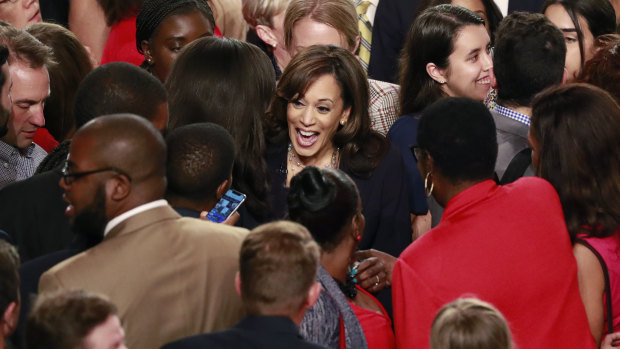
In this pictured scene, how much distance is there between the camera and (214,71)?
4250mm

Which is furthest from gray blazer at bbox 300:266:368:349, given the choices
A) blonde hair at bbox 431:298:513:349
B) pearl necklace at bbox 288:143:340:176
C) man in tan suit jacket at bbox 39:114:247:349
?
pearl necklace at bbox 288:143:340:176

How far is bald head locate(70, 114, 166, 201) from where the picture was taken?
116 inches

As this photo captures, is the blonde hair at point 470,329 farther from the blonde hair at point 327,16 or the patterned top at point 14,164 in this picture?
the blonde hair at point 327,16

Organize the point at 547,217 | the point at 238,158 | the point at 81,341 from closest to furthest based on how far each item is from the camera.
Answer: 1. the point at 81,341
2. the point at 547,217
3. the point at 238,158

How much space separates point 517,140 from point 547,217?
0.96 metres

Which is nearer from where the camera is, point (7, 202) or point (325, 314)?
point (325, 314)

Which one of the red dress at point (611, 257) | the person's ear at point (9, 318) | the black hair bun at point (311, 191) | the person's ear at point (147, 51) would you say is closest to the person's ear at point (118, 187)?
the person's ear at point (9, 318)

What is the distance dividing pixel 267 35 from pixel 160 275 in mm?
3277

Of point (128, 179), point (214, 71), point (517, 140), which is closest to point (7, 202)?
point (128, 179)

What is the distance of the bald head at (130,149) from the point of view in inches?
116

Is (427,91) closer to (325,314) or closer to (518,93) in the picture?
(518,93)

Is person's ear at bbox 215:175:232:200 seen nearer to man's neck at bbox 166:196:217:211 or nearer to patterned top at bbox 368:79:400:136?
man's neck at bbox 166:196:217:211

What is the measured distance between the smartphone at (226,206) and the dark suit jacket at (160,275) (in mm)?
668

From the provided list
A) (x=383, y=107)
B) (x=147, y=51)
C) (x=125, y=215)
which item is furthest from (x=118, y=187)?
(x=383, y=107)
